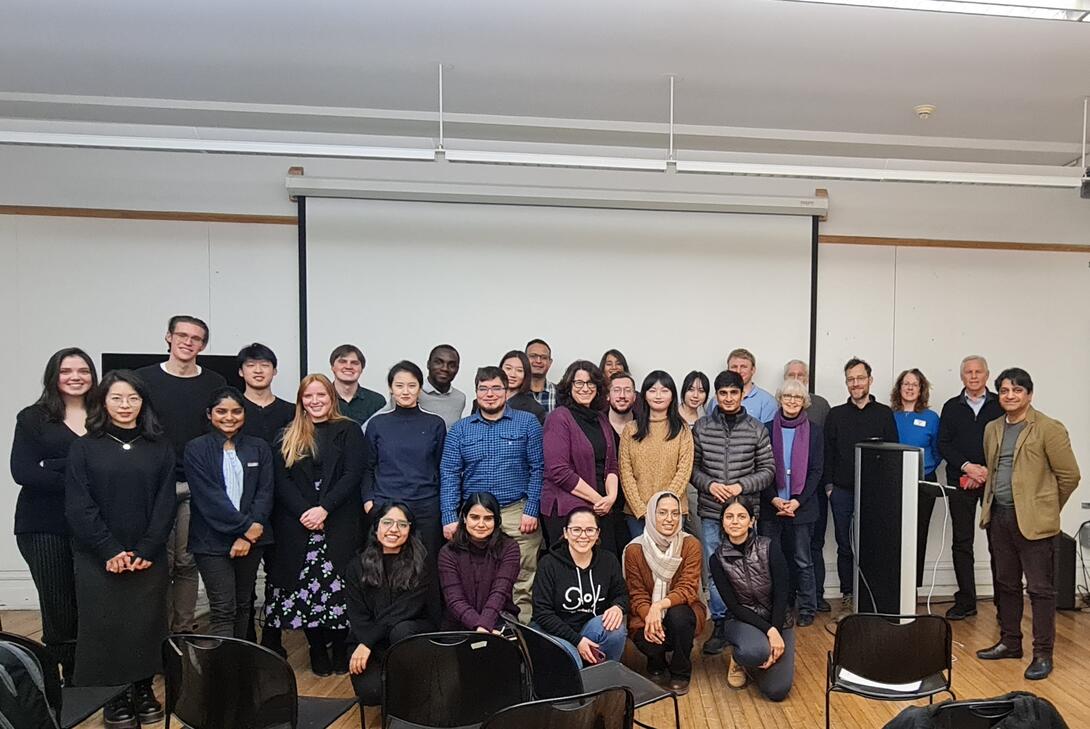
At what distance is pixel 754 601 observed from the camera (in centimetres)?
326

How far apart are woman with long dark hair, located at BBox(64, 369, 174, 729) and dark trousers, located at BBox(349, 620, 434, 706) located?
86cm

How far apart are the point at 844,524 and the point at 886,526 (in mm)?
640

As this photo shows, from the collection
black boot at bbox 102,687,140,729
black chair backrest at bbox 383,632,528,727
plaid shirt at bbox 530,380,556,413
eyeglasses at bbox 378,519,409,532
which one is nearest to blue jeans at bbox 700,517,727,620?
plaid shirt at bbox 530,380,556,413

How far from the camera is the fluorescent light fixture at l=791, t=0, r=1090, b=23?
8.26 ft

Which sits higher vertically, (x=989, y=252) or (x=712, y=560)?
(x=989, y=252)

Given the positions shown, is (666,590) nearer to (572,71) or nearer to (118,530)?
(118,530)

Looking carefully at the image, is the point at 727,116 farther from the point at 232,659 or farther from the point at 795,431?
the point at 232,659

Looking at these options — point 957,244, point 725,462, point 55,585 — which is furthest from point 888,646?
point 957,244

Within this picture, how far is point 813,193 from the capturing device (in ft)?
16.1

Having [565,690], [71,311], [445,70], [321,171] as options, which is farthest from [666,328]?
[71,311]

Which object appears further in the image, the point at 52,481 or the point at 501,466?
the point at 501,466

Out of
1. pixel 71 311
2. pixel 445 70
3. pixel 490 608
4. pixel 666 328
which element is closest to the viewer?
pixel 490 608

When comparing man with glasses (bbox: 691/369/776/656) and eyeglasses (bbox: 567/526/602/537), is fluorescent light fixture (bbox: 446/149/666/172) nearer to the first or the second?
man with glasses (bbox: 691/369/776/656)

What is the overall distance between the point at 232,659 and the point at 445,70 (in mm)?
2901
